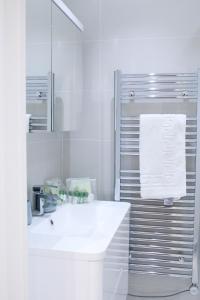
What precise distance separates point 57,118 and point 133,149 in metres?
0.61

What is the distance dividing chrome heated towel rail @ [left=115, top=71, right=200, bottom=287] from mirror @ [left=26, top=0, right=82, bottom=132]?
0.29 m

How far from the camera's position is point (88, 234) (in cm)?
165

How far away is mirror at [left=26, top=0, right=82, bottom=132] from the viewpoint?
154 cm

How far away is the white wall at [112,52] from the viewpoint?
2.05m

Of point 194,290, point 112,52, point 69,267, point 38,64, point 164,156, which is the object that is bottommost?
point 194,290

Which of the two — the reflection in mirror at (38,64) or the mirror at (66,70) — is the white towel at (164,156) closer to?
the mirror at (66,70)

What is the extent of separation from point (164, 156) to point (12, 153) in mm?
1386

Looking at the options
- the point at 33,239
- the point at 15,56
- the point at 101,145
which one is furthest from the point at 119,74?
the point at 15,56

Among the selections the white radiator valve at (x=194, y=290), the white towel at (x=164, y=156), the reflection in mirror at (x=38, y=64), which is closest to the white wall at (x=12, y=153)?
the reflection in mirror at (x=38, y=64)

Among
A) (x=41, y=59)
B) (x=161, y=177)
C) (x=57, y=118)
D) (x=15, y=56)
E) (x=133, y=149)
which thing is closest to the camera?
(x=15, y=56)

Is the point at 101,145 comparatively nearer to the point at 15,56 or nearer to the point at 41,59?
the point at 41,59

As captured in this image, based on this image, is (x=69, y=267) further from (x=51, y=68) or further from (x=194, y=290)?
(x=194, y=290)

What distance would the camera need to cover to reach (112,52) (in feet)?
7.05

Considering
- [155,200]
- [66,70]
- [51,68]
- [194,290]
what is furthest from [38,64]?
[194,290]
